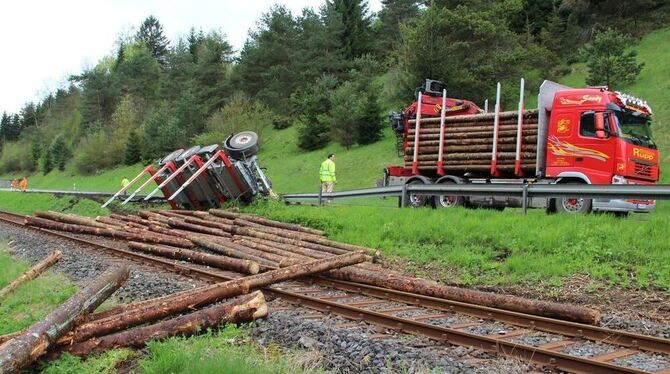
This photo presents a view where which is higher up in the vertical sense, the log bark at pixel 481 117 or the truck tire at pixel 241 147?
the log bark at pixel 481 117

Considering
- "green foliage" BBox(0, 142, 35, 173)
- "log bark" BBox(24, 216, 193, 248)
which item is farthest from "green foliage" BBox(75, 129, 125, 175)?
"log bark" BBox(24, 216, 193, 248)

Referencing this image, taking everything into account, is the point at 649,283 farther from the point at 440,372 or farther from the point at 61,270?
the point at 61,270

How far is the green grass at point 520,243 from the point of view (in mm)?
9445

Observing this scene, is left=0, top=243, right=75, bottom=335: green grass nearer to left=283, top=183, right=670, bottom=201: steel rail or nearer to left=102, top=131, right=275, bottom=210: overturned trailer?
left=102, top=131, right=275, bottom=210: overturned trailer

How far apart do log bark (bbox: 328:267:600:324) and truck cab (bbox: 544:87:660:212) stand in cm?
610

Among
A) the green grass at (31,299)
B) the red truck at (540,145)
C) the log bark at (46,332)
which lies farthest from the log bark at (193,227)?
the log bark at (46,332)

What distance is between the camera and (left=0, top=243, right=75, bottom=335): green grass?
7903 mm

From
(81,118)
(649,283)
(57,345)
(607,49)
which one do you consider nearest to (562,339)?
(649,283)

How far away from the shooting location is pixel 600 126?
1374 cm

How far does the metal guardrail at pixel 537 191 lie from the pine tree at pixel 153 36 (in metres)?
101

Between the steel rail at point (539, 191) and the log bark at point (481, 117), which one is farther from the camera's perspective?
the log bark at point (481, 117)

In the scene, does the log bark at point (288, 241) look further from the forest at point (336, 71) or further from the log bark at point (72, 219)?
the forest at point (336, 71)

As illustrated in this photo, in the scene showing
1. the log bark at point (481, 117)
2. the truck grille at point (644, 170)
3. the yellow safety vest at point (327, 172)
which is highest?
the log bark at point (481, 117)

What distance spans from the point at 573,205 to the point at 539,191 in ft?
4.57
